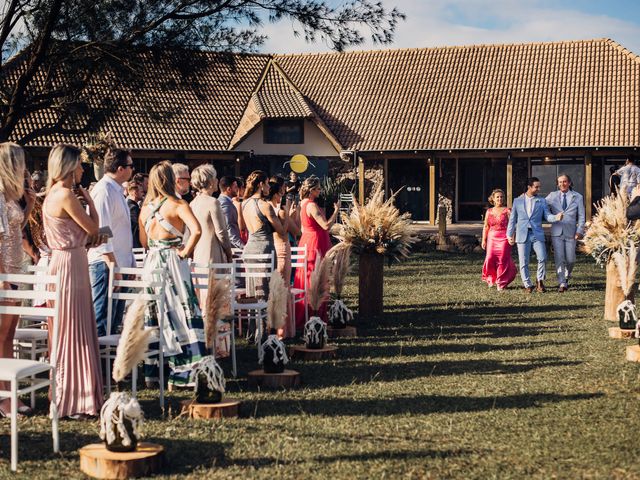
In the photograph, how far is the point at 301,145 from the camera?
35250 mm

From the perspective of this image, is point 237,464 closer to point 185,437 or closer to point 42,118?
point 185,437

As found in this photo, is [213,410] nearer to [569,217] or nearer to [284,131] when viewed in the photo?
[569,217]

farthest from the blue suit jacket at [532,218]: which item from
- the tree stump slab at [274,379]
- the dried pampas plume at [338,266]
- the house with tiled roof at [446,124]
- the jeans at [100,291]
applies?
the house with tiled roof at [446,124]

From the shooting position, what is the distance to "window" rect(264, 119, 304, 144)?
115 feet

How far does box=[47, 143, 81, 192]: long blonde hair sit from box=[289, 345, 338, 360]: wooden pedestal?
3.25 m

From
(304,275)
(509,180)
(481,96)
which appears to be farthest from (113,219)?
(481,96)

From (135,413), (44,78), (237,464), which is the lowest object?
(237,464)

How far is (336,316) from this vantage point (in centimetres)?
1092

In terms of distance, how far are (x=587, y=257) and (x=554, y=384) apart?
1600cm

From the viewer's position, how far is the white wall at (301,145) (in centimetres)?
3516

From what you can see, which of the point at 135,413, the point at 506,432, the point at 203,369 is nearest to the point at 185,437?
the point at 203,369

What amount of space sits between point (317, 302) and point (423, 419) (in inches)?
108

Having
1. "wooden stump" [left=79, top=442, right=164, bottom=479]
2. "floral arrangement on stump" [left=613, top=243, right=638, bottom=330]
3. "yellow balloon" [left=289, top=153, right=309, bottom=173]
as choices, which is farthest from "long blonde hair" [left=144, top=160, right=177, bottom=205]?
"yellow balloon" [left=289, top=153, right=309, bottom=173]

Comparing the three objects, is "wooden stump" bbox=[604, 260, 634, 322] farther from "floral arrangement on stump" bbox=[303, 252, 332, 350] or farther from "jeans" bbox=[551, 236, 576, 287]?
"floral arrangement on stump" bbox=[303, 252, 332, 350]
